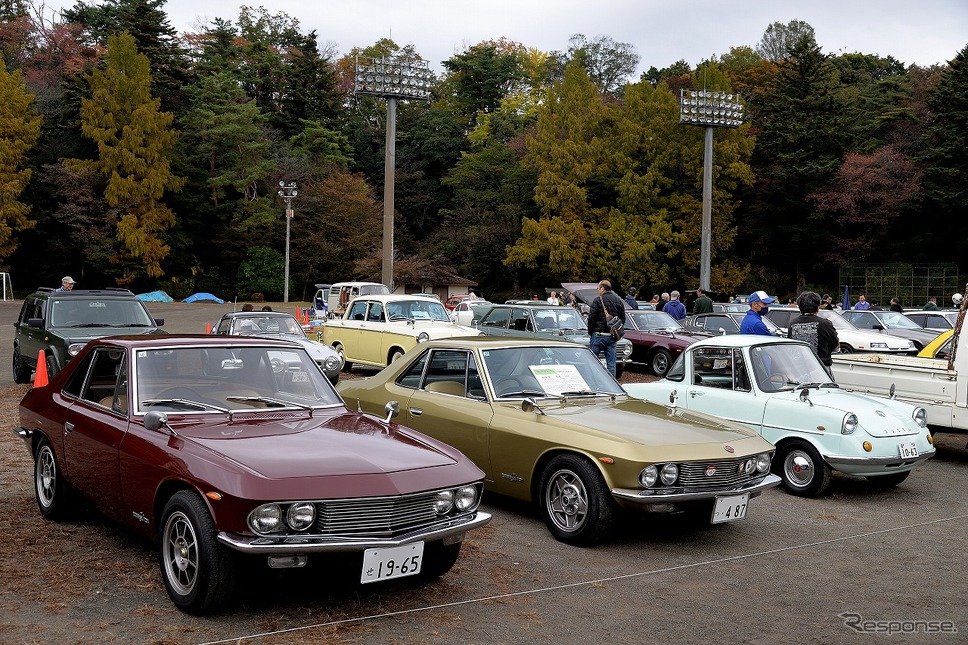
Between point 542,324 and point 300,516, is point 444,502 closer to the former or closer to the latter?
point 300,516

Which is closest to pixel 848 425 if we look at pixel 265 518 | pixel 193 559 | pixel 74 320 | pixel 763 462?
pixel 763 462

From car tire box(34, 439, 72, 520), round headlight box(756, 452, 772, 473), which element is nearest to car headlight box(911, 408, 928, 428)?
round headlight box(756, 452, 772, 473)

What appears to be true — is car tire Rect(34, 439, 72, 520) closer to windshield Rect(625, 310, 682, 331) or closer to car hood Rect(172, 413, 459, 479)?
car hood Rect(172, 413, 459, 479)

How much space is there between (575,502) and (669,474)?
Result: 2.50 ft

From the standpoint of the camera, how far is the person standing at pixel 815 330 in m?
11.1

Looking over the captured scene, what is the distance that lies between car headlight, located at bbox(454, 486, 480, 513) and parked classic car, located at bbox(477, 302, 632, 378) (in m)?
13.2

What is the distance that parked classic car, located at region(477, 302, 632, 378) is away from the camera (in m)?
18.7

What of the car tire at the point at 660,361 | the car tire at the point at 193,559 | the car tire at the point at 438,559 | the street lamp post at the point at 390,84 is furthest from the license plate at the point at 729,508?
the street lamp post at the point at 390,84

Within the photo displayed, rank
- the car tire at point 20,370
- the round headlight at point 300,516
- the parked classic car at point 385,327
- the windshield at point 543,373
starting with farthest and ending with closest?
the parked classic car at point 385,327 → the car tire at point 20,370 → the windshield at point 543,373 → the round headlight at point 300,516

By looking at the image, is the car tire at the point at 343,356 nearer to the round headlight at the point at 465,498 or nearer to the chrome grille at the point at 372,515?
the round headlight at the point at 465,498

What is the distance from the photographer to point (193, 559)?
4.71 metres

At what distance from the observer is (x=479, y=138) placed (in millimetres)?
65750

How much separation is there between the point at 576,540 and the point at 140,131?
53.5 meters

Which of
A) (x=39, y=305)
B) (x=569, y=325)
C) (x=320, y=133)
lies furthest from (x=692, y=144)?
(x=39, y=305)
